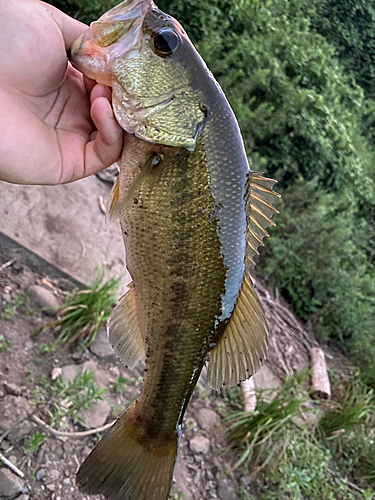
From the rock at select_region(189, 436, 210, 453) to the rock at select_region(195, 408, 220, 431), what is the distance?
10 centimetres

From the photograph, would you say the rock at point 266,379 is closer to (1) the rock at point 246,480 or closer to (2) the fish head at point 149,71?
(1) the rock at point 246,480

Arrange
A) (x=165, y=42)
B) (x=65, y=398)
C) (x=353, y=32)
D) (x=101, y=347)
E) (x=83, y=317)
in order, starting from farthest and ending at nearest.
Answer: (x=353, y=32)
(x=101, y=347)
(x=83, y=317)
(x=65, y=398)
(x=165, y=42)

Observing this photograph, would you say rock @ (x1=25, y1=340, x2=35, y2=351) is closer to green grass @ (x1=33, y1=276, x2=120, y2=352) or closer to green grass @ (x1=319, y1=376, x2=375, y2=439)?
green grass @ (x1=33, y1=276, x2=120, y2=352)

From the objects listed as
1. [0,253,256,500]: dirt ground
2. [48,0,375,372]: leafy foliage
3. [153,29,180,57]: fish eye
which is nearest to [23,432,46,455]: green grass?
[0,253,256,500]: dirt ground

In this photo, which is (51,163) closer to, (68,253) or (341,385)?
(68,253)

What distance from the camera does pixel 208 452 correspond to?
3.16m

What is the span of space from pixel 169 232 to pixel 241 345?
0.57m

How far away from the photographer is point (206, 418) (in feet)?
10.9

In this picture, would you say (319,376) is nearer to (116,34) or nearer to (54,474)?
(54,474)

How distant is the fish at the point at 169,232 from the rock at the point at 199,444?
1590 mm

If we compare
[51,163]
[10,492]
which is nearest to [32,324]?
[10,492]

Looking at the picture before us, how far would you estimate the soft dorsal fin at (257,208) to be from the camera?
1.60 metres

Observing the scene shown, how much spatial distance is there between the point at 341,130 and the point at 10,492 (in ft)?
24.6

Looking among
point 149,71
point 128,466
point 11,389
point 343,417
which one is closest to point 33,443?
point 11,389
